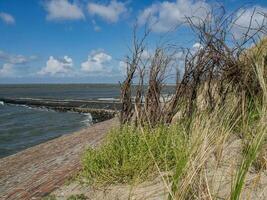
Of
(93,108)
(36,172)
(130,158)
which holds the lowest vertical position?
(93,108)

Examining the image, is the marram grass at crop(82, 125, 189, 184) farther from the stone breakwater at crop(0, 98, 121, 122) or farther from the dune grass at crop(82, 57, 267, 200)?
the stone breakwater at crop(0, 98, 121, 122)

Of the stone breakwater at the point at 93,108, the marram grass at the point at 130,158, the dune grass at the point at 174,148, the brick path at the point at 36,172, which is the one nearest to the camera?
the dune grass at the point at 174,148

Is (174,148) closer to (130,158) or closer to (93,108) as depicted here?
(130,158)

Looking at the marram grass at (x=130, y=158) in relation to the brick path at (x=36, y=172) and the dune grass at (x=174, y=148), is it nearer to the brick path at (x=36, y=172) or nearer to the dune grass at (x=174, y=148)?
the dune grass at (x=174, y=148)

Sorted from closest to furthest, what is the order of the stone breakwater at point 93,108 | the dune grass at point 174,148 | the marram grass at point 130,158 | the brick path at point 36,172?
the dune grass at point 174,148, the marram grass at point 130,158, the brick path at point 36,172, the stone breakwater at point 93,108

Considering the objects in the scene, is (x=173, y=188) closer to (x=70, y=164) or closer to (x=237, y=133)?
(x=237, y=133)

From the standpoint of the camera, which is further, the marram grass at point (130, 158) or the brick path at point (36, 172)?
the brick path at point (36, 172)

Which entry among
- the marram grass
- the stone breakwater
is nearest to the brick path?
the marram grass

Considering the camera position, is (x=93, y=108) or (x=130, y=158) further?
(x=93, y=108)

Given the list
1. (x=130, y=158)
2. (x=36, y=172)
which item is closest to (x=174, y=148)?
(x=130, y=158)

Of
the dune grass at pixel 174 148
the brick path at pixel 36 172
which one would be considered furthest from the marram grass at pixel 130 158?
the brick path at pixel 36 172

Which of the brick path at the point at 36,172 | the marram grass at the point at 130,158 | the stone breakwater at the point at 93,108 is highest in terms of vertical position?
the marram grass at the point at 130,158

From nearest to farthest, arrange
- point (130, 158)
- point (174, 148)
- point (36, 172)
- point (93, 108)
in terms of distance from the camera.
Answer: point (174, 148), point (130, 158), point (36, 172), point (93, 108)

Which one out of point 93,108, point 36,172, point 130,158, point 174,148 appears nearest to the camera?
point 174,148
